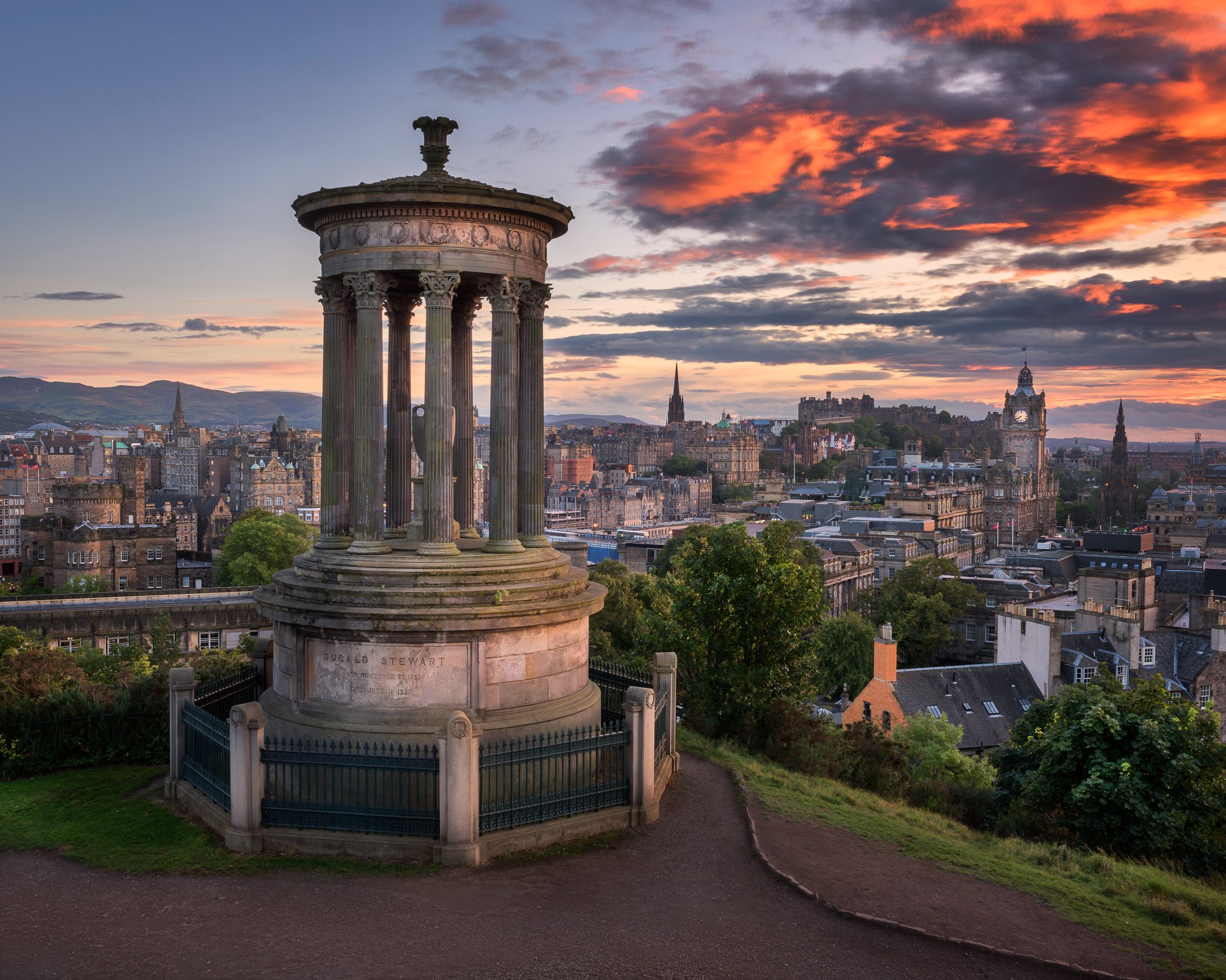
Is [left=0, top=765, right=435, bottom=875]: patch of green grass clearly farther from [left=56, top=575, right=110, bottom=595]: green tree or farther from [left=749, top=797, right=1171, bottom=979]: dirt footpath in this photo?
[left=56, top=575, right=110, bottom=595]: green tree

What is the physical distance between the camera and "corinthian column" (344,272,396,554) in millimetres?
19125

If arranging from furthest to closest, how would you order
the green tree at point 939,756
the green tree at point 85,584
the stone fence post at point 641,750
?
the green tree at point 85,584 < the green tree at point 939,756 < the stone fence post at point 641,750

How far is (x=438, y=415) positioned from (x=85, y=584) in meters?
81.9

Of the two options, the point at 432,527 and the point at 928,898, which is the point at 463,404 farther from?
the point at 928,898

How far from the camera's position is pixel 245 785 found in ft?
51.7

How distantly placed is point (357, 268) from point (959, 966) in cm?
1536

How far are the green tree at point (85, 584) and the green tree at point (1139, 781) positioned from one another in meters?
80.5

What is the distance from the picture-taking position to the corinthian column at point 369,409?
62.7 ft

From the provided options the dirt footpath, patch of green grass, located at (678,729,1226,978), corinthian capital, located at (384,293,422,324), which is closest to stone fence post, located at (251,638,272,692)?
corinthian capital, located at (384,293,422,324)

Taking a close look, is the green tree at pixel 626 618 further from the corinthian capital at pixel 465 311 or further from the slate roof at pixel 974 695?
the slate roof at pixel 974 695

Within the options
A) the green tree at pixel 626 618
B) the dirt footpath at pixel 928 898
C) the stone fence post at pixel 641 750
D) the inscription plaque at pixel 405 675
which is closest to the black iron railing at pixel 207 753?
the inscription plaque at pixel 405 675

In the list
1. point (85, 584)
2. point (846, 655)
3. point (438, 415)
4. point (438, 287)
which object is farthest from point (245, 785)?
point (85, 584)

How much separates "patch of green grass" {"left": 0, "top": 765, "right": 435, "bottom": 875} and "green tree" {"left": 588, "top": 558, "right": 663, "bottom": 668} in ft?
59.8

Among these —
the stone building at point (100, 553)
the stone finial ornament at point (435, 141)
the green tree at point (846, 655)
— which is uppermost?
the stone finial ornament at point (435, 141)
